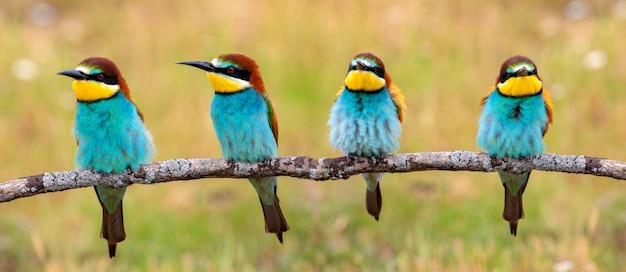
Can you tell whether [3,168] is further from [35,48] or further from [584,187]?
[584,187]

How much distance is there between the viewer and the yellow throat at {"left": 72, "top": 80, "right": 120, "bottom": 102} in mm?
4414

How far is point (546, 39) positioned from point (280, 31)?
105 inches

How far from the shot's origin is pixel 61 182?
3928mm

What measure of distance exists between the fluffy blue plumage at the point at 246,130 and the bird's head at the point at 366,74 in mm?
523

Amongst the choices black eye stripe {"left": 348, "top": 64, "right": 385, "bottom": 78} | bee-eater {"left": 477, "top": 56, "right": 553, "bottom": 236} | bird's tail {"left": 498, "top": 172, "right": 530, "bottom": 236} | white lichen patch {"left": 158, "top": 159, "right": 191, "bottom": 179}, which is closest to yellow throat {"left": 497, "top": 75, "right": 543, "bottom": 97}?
bee-eater {"left": 477, "top": 56, "right": 553, "bottom": 236}

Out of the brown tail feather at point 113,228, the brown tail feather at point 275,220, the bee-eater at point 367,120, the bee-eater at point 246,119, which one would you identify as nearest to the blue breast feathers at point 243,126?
the bee-eater at point 246,119

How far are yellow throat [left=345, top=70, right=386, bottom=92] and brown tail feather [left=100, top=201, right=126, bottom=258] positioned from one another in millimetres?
1311

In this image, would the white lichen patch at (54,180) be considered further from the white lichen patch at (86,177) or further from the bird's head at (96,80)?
the bird's head at (96,80)

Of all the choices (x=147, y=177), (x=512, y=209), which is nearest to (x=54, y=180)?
(x=147, y=177)

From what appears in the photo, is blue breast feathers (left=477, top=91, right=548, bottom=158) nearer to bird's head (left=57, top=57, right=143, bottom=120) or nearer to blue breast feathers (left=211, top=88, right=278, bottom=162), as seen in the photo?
blue breast feathers (left=211, top=88, right=278, bottom=162)

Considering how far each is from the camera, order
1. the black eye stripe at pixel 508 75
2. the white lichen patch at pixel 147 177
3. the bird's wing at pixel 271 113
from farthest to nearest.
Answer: the bird's wing at pixel 271 113 < the black eye stripe at pixel 508 75 < the white lichen patch at pixel 147 177

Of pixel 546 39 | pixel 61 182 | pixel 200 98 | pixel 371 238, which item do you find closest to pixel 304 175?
pixel 61 182

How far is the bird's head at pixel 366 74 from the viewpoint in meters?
4.19

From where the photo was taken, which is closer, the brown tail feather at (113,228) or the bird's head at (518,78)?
the bird's head at (518,78)
